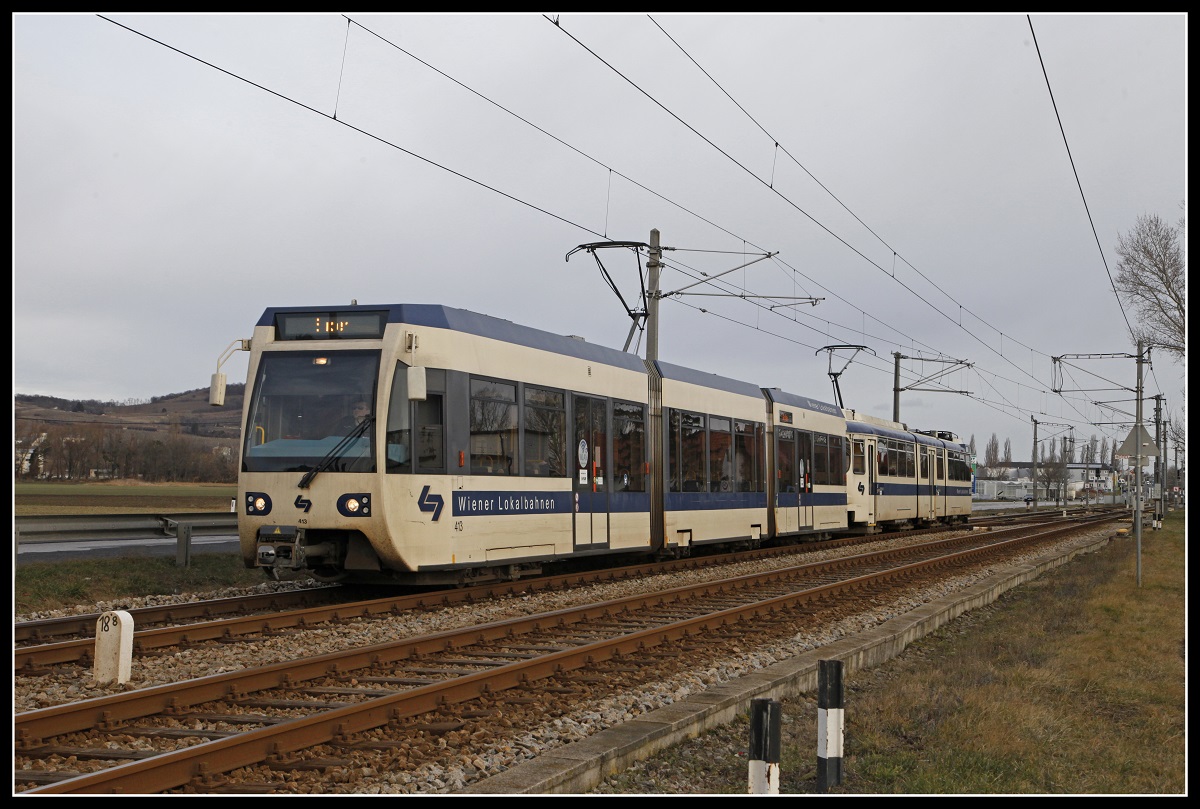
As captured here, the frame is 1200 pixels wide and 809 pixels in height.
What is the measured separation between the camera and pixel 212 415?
404 feet

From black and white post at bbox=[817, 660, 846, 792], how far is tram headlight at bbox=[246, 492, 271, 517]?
8143 millimetres

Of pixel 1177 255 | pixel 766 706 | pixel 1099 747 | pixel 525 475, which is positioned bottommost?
pixel 1099 747

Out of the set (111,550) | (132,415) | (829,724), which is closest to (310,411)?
(111,550)

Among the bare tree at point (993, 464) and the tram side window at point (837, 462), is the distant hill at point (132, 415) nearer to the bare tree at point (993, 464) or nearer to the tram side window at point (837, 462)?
the tram side window at point (837, 462)

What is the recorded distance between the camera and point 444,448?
12766 mm

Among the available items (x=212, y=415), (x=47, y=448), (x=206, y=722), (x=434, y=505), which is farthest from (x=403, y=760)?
(x=212, y=415)

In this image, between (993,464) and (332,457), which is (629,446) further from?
(993,464)

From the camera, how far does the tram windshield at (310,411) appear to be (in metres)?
12.3

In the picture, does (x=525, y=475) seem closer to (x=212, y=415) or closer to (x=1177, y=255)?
(x=1177, y=255)

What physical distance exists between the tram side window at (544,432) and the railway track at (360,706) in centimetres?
283

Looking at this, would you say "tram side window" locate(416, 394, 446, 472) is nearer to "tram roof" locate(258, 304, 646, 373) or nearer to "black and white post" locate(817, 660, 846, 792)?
"tram roof" locate(258, 304, 646, 373)

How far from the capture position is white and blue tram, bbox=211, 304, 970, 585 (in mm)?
12266

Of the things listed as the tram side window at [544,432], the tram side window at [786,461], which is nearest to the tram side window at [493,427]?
the tram side window at [544,432]

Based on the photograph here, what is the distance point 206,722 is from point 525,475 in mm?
7632
